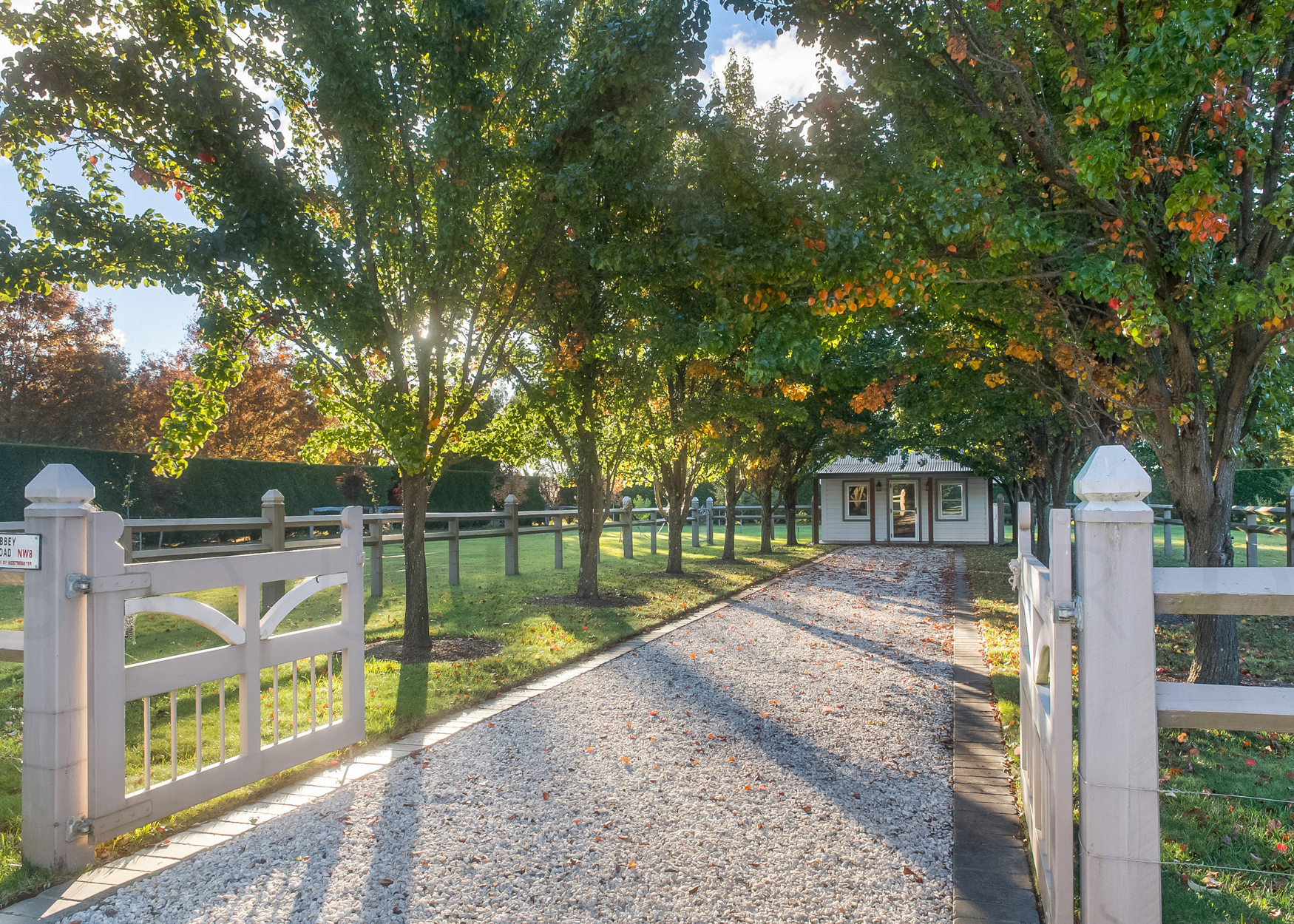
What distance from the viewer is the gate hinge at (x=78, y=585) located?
10.8 ft

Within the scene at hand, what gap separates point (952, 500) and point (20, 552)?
2746 centimetres

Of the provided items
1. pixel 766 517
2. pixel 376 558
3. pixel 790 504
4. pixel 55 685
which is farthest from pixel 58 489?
pixel 790 504

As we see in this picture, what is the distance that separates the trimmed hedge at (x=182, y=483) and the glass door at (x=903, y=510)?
14.7m

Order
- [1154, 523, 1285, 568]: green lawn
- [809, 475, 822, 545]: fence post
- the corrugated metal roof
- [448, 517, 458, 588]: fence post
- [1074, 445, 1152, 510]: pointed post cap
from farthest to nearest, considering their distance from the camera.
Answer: [809, 475, 822, 545]: fence post
the corrugated metal roof
[1154, 523, 1285, 568]: green lawn
[448, 517, 458, 588]: fence post
[1074, 445, 1152, 510]: pointed post cap

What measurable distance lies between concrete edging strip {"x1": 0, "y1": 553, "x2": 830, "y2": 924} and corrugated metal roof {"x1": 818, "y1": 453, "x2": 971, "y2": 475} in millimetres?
22060

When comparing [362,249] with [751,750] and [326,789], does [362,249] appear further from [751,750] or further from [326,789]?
[751,750]

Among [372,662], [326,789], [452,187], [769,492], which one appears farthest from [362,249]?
[769,492]

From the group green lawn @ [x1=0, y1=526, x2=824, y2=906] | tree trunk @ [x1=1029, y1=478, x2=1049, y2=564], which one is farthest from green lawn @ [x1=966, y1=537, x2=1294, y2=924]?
tree trunk @ [x1=1029, y1=478, x2=1049, y2=564]

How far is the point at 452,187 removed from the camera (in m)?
6.62

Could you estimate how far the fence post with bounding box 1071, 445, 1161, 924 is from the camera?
7.44ft

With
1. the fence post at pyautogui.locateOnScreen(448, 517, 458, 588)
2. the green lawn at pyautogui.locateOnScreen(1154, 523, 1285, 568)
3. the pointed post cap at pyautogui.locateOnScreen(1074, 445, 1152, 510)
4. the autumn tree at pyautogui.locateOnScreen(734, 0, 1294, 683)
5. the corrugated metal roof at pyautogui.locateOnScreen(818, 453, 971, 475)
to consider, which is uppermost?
the autumn tree at pyautogui.locateOnScreen(734, 0, 1294, 683)

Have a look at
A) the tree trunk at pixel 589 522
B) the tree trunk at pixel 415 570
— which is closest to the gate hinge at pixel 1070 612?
the tree trunk at pixel 415 570

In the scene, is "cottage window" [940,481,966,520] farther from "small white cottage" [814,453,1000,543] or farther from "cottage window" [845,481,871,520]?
"cottage window" [845,481,871,520]

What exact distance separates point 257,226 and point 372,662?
375 cm
